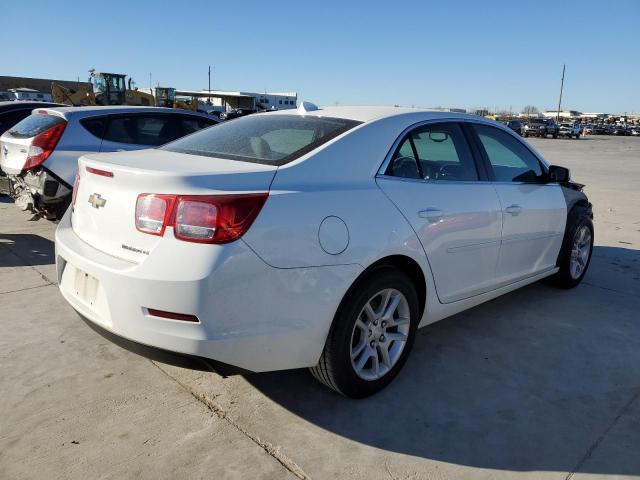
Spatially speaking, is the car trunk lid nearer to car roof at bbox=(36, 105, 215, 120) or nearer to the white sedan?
the white sedan

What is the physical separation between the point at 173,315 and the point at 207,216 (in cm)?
45

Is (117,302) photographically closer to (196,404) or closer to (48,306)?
(196,404)

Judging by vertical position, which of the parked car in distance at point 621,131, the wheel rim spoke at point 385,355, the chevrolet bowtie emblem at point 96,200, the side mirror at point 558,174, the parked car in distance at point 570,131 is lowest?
the wheel rim spoke at point 385,355

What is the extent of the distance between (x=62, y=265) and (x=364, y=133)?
178 cm

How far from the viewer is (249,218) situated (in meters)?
2.27

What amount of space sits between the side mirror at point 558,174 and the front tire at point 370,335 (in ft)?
6.58

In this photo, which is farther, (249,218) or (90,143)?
(90,143)

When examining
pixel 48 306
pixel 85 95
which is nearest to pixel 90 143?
pixel 48 306

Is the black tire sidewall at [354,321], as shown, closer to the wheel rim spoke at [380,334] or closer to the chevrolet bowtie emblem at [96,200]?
the wheel rim spoke at [380,334]

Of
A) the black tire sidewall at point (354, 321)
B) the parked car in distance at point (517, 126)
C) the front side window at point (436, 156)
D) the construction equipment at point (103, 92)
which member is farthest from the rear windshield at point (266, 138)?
the parked car in distance at point (517, 126)

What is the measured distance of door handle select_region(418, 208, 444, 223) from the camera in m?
2.96

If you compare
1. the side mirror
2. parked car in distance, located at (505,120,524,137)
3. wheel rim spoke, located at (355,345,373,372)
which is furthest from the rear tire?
parked car in distance, located at (505,120,524,137)

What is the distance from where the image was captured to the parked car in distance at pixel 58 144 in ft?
18.1

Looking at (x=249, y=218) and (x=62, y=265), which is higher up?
(x=249, y=218)
